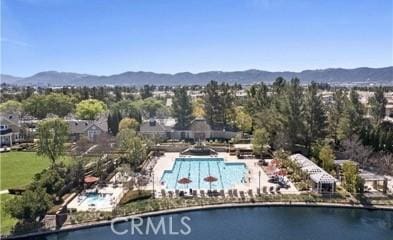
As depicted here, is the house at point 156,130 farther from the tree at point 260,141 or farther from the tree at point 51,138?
the tree at point 51,138

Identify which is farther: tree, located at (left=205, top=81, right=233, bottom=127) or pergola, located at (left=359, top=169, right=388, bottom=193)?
tree, located at (left=205, top=81, right=233, bottom=127)

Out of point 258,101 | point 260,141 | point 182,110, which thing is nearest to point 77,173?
point 260,141

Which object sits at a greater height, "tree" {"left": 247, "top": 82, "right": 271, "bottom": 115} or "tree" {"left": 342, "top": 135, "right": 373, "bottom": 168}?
"tree" {"left": 247, "top": 82, "right": 271, "bottom": 115}

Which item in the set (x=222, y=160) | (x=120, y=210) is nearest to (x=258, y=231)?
(x=120, y=210)

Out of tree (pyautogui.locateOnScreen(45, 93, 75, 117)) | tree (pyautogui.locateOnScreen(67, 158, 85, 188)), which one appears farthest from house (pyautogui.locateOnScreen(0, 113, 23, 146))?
tree (pyautogui.locateOnScreen(67, 158, 85, 188))

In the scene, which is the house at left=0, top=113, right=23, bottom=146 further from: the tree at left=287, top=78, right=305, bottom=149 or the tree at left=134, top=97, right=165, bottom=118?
the tree at left=287, top=78, right=305, bottom=149

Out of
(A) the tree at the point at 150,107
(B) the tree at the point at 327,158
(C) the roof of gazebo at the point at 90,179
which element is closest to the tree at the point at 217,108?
(A) the tree at the point at 150,107
